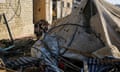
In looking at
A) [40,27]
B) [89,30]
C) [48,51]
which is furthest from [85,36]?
[40,27]

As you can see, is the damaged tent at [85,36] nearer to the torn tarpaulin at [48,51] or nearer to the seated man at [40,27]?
the torn tarpaulin at [48,51]

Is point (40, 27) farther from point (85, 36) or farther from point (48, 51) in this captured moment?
point (85, 36)

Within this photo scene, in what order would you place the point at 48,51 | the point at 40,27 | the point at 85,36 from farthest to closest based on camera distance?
1. the point at 40,27
2. the point at 48,51
3. the point at 85,36

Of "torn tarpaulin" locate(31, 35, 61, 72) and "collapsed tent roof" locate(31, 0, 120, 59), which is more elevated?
"collapsed tent roof" locate(31, 0, 120, 59)

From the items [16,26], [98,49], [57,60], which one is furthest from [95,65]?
[16,26]

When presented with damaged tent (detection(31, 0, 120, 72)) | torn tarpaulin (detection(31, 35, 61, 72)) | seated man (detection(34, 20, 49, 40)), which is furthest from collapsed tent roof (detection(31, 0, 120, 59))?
seated man (detection(34, 20, 49, 40))

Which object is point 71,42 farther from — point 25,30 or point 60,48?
point 25,30

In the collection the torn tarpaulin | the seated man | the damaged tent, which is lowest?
the seated man

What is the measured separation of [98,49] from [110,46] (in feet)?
1.27

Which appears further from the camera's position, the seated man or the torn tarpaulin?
the seated man

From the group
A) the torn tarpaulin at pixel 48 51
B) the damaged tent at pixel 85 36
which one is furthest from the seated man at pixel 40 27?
the torn tarpaulin at pixel 48 51

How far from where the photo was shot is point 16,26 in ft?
45.2

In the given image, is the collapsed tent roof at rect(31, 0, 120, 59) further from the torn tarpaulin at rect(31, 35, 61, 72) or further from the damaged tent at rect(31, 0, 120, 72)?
the torn tarpaulin at rect(31, 35, 61, 72)

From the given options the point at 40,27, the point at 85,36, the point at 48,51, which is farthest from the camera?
the point at 40,27
